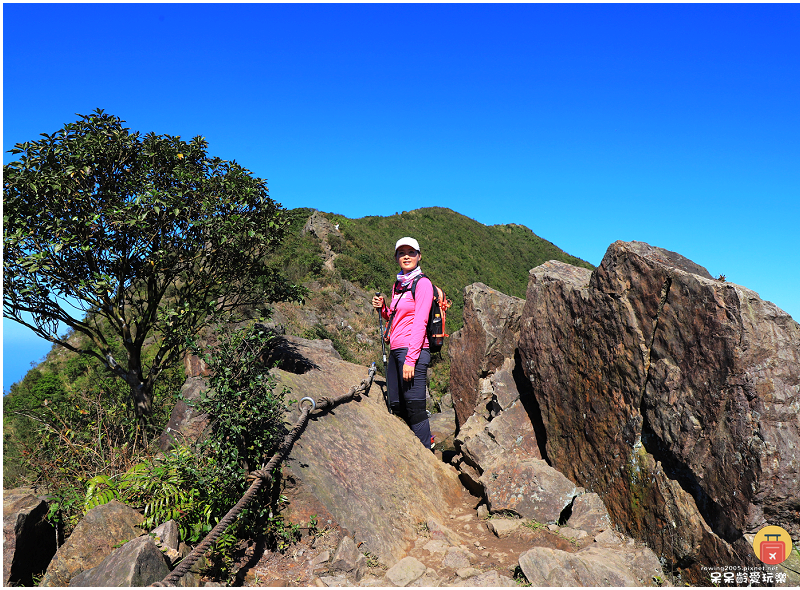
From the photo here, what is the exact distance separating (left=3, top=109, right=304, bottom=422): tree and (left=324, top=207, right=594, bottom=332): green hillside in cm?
2080

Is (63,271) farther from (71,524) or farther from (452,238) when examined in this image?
(452,238)

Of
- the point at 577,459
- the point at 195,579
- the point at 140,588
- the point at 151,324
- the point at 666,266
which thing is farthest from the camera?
the point at 151,324

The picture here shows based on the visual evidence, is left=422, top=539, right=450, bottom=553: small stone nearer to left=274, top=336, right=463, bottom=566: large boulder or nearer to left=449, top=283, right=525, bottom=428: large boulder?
left=274, top=336, right=463, bottom=566: large boulder

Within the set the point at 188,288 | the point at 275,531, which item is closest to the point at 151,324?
the point at 188,288

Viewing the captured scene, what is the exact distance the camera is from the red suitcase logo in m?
4.52

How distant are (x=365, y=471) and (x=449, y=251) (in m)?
43.6

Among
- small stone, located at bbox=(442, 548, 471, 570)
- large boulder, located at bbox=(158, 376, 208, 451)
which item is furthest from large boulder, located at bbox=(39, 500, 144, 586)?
small stone, located at bbox=(442, 548, 471, 570)

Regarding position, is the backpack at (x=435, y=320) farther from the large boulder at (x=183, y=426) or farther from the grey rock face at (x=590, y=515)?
the large boulder at (x=183, y=426)

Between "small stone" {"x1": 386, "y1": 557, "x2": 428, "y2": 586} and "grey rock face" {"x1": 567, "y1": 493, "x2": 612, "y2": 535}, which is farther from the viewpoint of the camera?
"grey rock face" {"x1": 567, "y1": 493, "x2": 612, "y2": 535}

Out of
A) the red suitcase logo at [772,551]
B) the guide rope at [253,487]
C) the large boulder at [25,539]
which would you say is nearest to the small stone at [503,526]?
the red suitcase logo at [772,551]

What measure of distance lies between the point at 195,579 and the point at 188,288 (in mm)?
4874

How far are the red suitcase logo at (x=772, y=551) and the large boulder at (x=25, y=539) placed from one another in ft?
22.9

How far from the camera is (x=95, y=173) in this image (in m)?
6.94

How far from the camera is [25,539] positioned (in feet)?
15.3
